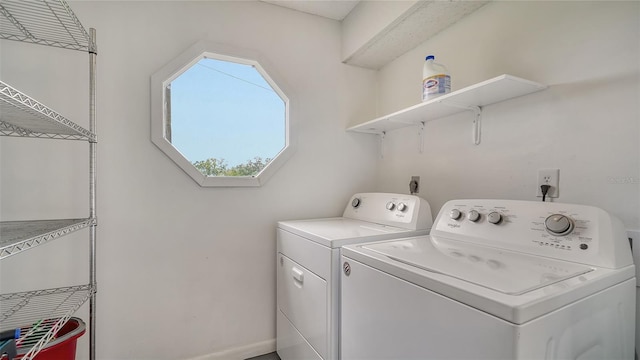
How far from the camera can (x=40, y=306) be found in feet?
4.31

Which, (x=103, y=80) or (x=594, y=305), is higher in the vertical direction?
(x=103, y=80)

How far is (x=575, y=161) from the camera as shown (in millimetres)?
1117

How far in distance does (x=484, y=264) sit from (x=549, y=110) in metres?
0.79

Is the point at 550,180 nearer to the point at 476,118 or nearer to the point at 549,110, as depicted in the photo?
the point at 549,110

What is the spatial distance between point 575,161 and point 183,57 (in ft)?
6.60

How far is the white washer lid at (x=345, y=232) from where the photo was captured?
1256 millimetres

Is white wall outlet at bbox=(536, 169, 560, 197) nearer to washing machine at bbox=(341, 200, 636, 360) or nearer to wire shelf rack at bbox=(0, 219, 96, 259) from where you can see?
washing machine at bbox=(341, 200, 636, 360)

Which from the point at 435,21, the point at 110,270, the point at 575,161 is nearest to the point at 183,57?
the point at 110,270

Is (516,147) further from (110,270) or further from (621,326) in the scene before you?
(110,270)

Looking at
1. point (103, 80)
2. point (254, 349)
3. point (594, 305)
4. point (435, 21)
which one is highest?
point (435, 21)

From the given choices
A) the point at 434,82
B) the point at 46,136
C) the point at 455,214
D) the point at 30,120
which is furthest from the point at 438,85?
the point at 46,136

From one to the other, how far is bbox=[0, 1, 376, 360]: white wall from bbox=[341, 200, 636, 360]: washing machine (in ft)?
2.85

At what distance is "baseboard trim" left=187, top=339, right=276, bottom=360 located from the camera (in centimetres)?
170

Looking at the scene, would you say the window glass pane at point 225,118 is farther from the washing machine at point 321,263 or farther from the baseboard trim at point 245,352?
the baseboard trim at point 245,352
